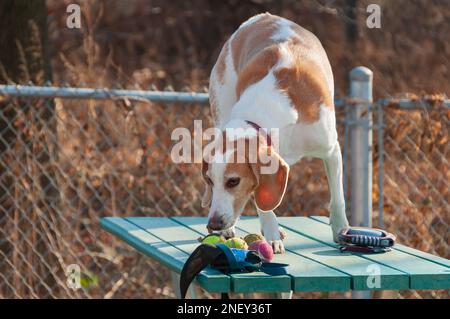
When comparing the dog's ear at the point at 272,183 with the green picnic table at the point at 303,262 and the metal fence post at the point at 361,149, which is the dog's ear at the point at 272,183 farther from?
the metal fence post at the point at 361,149

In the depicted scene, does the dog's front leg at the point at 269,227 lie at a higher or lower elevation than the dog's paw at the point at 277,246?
higher

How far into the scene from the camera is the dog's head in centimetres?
354

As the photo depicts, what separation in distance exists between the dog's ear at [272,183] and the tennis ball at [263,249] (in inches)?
6.4

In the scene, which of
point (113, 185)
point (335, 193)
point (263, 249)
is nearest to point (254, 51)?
point (335, 193)

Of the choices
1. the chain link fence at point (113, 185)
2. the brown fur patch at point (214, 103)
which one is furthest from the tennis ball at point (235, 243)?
the chain link fence at point (113, 185)

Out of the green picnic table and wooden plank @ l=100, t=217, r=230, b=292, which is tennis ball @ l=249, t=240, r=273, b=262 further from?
wooden plank @ l=100, t=217, r=230, b=292

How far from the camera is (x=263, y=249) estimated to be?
3.44 meters

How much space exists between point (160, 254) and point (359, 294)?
1575mm

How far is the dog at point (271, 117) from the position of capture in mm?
3578

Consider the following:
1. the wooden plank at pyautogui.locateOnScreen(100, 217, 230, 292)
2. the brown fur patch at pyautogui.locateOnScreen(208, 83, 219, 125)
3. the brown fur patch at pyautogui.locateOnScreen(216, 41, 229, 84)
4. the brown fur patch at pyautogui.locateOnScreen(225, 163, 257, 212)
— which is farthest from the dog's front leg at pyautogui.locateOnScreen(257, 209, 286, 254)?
the brown fur patch at pyautogui.locateOnScreen(216, 41, 229, 84)

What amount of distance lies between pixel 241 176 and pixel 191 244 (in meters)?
0.46

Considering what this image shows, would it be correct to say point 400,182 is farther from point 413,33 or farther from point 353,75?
point 413,33

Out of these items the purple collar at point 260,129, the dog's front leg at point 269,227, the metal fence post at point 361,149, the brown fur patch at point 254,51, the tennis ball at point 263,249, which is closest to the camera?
the tennis ball at point 263,249

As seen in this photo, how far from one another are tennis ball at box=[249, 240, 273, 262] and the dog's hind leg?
0.65 meters
